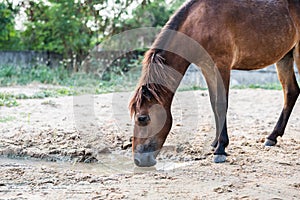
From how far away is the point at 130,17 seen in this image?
13.7 meters

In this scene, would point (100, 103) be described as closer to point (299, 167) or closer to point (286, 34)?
point (286, 34)

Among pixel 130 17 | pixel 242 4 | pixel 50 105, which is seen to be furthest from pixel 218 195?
pixel 130 17

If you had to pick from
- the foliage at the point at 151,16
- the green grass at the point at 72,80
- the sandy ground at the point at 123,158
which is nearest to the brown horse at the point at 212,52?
the sandy ground at the point at 123,158

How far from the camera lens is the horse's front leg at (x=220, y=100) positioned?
13.3 feet

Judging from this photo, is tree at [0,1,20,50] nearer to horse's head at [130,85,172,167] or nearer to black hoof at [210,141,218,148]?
black hoof at [210,141,218,148]

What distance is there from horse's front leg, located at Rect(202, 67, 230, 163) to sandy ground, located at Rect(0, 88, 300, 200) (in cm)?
13

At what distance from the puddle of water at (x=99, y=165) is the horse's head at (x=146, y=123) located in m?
0.14

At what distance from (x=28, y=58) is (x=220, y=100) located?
9980 mm

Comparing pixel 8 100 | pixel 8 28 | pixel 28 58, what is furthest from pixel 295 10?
Result: pixel 8 28

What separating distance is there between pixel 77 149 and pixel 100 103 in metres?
3.15

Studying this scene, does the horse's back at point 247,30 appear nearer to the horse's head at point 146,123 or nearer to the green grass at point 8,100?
the horse's head at point 146,123

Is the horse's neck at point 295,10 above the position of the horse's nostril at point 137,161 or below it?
above

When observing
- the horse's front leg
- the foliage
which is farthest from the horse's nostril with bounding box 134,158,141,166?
the foliage

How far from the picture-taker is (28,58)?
1297cm
